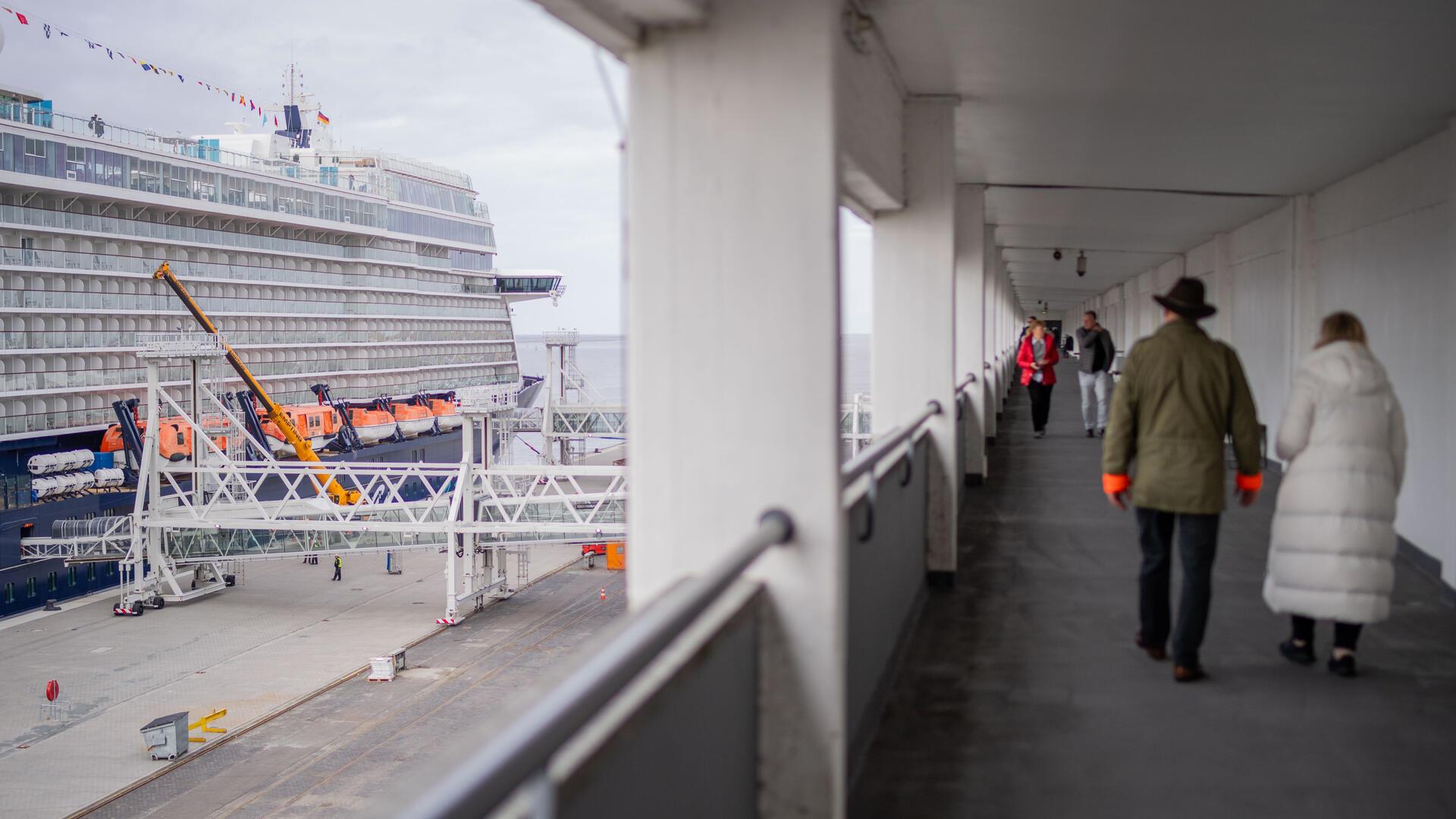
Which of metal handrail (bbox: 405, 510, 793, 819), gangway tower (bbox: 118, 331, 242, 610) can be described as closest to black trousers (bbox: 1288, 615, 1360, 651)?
metal handrail (bbox: 405, 510, 793, 819)

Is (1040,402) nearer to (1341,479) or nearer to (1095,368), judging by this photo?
(1095,368)

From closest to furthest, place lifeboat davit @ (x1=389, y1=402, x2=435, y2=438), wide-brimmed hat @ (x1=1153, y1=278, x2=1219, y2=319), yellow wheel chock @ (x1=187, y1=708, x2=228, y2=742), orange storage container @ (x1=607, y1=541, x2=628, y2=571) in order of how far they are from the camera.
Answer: wide-brimmed hat @ (x1=1153, y1=278, x2=1219, y2=319)
yellow wheel chock @ (x1=187, y1=708, x2=228, y2=742)
orange storage container @ (x1=607, y1=541, x2=628, y2=571)
lifeboat davit @ (x1=389, y1=402, x2=435, y2=438)

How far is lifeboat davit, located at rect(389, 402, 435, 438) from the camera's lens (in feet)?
160

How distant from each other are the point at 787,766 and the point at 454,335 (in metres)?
57.3

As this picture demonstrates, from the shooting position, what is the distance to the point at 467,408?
27516 millimetres

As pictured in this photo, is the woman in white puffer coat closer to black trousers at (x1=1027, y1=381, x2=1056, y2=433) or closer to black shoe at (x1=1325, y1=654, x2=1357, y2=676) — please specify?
black shoe at (x1=1325, y1=654, x2=1357, y2=676)

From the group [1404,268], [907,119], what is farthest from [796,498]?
[1404,268]

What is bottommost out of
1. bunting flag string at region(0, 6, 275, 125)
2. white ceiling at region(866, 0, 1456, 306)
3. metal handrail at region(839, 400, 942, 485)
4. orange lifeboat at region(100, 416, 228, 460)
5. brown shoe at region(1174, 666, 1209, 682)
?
orange lifeboat at region(100, 416, 228, 460)

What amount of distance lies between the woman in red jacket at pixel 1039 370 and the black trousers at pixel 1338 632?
8.25 meters

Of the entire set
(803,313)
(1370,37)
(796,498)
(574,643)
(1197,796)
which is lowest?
(574,643)

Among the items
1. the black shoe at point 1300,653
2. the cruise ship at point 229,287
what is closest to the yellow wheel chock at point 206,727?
the cruise ship at point 229,287

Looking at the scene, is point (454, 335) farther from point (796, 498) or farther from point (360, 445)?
point (796, 498)

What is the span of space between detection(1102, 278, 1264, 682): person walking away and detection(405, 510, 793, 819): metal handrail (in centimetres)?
236

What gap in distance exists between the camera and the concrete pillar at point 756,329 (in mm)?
2662
